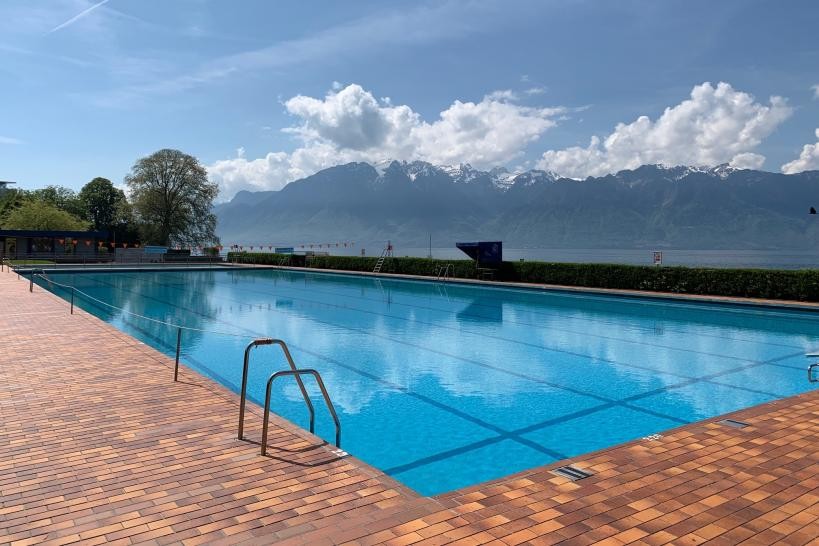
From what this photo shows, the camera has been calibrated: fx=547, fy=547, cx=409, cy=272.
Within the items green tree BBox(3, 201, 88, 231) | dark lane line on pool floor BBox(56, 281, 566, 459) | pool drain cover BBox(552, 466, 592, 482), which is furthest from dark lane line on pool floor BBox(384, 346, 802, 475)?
green tree BBox(3, 201, 88, 231)

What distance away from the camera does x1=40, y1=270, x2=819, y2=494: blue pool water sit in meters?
6.50

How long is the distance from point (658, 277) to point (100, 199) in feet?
216

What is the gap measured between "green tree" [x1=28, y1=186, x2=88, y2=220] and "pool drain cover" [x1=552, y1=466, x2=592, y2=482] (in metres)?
69.7

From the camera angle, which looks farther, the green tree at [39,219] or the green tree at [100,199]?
the green tree at [100,199]

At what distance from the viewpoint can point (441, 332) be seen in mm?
13844

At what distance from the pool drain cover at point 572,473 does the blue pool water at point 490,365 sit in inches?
54.0

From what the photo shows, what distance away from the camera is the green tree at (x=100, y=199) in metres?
66.0

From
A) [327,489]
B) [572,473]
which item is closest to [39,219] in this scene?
[327,489]

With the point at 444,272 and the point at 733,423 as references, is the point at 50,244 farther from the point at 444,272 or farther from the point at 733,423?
the point at 733,423

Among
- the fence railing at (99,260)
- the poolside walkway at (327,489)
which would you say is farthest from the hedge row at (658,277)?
the fence railing at (99,260)

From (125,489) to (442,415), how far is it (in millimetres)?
4328

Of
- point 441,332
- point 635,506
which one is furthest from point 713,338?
point 635,506

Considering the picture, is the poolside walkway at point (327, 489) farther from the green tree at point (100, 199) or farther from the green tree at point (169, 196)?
the green tree at point (100, 199)

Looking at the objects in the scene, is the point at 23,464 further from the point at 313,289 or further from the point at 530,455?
the point at 313,289
